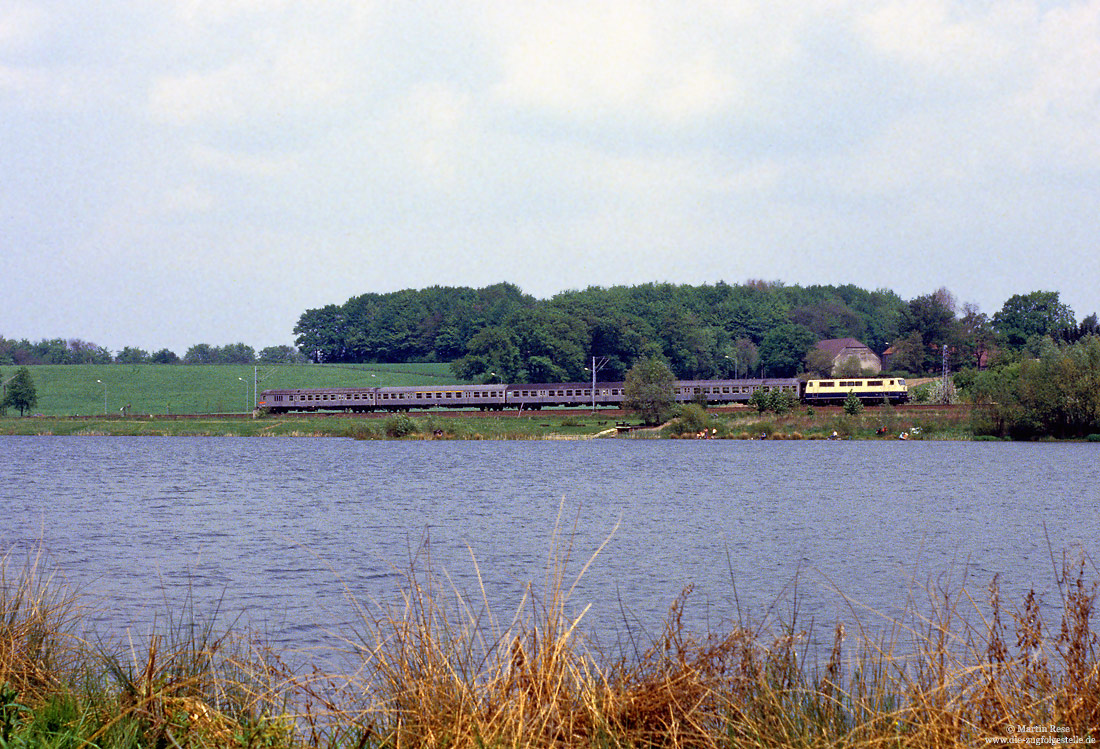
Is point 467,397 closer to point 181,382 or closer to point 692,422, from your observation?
point 692,422

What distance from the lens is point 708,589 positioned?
635 inches

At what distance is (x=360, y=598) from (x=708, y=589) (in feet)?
17.1

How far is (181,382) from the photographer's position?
13062 cm

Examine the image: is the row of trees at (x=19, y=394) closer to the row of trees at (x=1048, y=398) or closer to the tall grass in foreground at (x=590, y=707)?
the row of trees at (x=1048, y=398)

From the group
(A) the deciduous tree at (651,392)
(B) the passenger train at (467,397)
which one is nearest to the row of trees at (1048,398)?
(A) the deciduous tree at (651,392)

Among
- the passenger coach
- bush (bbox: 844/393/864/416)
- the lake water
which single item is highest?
the passenger coach

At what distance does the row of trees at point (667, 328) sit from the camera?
130375 millimetres

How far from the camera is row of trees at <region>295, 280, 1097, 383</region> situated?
130375 millimetres

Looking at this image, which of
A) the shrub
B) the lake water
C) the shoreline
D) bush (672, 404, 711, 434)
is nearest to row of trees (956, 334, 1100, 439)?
the shoreline

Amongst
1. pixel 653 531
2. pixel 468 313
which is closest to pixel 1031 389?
pixel 653 531

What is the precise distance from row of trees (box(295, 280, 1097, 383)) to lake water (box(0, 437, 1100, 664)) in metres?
71.0

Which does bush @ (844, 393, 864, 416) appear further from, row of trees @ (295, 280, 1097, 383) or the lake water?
row of trees @ (295, 280, 1097, 383)

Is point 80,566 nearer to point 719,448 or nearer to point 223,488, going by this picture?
point 223,488

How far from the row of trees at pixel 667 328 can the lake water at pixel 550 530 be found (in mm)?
70966
